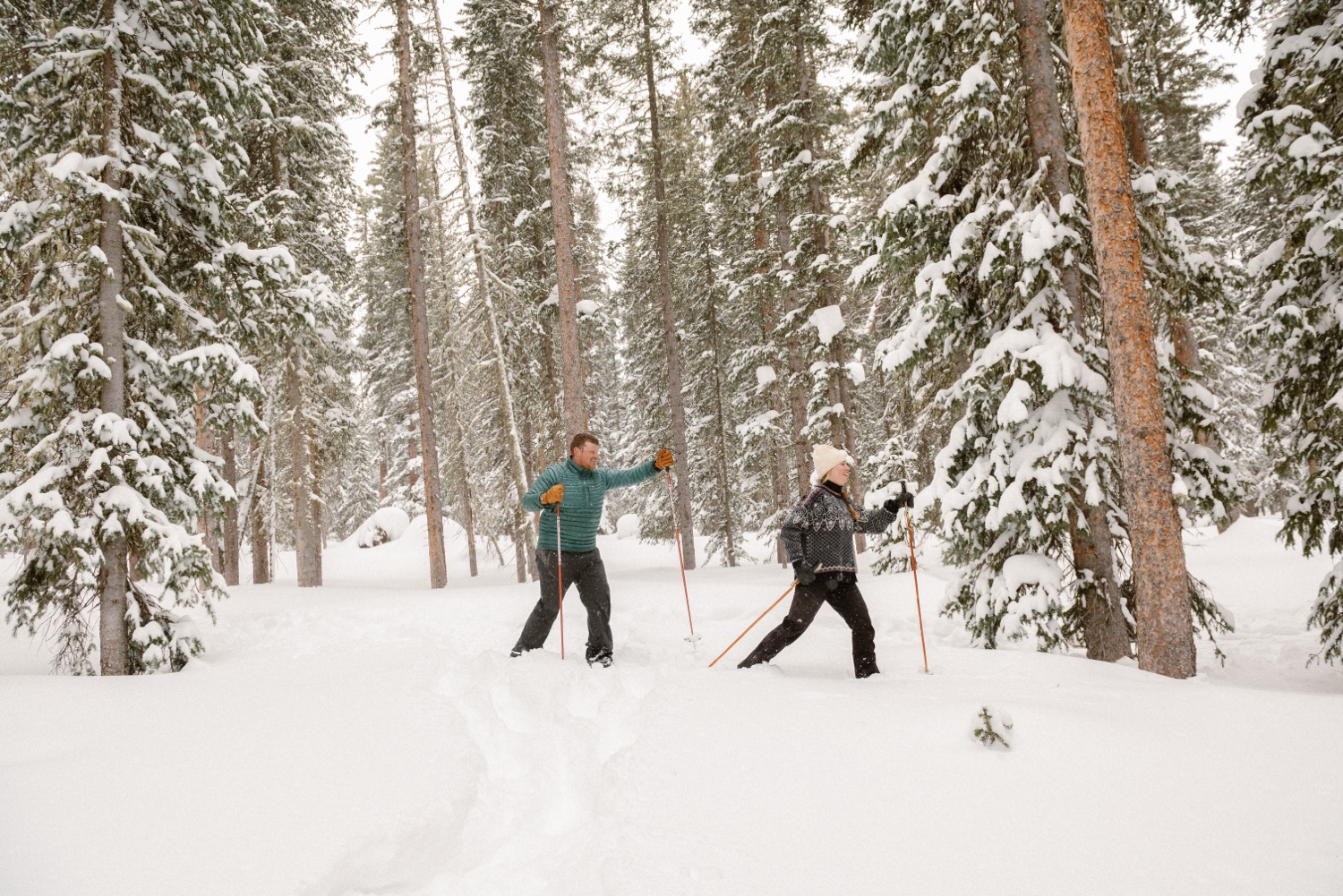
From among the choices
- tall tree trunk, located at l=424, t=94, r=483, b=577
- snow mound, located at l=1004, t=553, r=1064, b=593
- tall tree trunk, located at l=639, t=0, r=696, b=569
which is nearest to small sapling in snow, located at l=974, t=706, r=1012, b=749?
snow mound, located at l=1004, t=553, r=1064, b=593

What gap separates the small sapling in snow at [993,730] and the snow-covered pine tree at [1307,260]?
15.0 ft

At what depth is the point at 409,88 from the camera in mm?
15289

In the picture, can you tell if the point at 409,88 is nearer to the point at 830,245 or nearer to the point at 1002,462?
the point at 830,245

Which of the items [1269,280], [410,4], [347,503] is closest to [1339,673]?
[1269,280]

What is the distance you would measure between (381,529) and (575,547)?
85.7ft

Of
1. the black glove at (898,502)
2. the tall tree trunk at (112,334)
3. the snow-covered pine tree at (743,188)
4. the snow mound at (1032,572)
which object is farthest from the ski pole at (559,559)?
the snow-covered pine tree at (743,188)

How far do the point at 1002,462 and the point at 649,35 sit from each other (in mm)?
15390

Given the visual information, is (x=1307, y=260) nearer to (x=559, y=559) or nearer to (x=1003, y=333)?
(x=1003, y=333)

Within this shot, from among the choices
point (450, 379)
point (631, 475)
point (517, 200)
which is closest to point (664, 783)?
point (631, 475)

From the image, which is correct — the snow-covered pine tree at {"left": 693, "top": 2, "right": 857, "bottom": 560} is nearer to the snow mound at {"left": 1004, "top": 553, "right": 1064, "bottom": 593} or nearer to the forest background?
the forest background

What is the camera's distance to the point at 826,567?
6.21 meters

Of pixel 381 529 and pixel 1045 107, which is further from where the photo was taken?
pixel 381 529

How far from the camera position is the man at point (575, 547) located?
7047mm

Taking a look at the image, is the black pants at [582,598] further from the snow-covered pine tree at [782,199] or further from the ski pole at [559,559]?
the snow-covered pine tree at [782,199]
